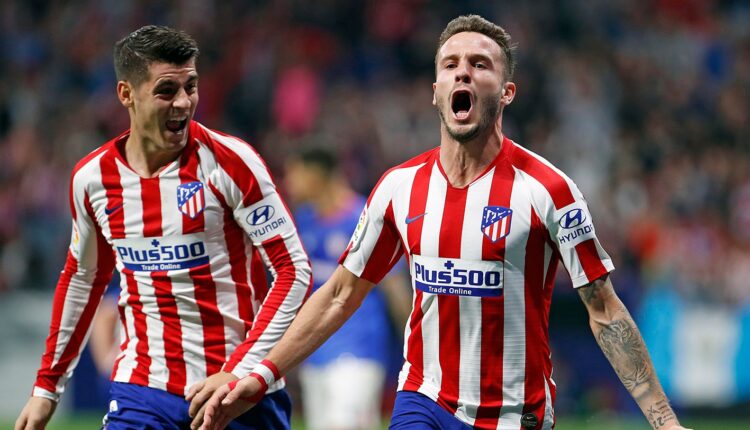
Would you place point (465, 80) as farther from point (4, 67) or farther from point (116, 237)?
point (4, 67)

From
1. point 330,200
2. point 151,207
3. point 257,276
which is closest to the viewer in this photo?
point 151,207

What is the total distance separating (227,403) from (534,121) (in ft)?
33.1

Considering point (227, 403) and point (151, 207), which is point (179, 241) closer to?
point (151, 207)

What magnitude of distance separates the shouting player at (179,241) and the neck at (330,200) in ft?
10.2

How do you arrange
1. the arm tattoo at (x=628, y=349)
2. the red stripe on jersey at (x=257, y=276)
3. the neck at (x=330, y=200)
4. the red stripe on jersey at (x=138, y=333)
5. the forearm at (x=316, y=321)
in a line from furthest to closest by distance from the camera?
the neck at (x=330, y=200) < the red stripe on jersey at (x=257, y=276) < the red stripe on jersey at (x=138, y=333) < the forearm at (x=316, y=321) < the arm tattoo at (x=628, y=349)

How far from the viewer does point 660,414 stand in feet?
13.4

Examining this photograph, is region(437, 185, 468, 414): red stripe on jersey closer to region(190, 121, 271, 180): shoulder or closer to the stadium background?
region(190, 121, 271, 180): shoulder

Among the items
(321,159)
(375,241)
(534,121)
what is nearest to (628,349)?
(375,241)

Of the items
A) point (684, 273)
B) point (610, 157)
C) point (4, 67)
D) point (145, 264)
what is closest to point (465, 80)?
point (145, 264)

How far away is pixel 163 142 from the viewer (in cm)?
470

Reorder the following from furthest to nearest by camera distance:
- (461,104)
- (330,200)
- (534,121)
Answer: (534,121) < (330,200) < (461,104)

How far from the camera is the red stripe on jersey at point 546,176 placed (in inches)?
166

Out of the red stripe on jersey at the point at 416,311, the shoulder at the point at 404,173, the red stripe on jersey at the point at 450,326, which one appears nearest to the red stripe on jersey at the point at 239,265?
the shoulder at the point at 404,173

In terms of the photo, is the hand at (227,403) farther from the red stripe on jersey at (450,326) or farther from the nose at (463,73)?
the nose at (463,73)
